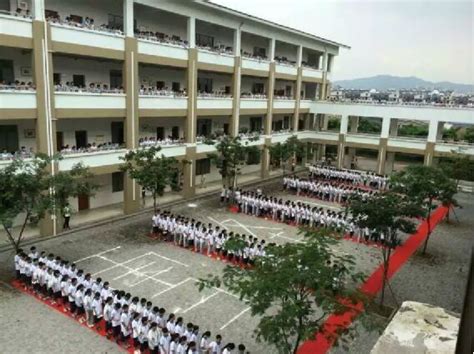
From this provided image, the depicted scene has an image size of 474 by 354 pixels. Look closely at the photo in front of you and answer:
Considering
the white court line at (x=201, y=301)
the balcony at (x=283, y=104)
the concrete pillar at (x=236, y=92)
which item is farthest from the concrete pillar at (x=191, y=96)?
the white court line at (x=201, y=301)

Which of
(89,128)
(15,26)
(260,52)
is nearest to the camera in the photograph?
(15,26)

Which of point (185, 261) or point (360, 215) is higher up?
point (360, 215)

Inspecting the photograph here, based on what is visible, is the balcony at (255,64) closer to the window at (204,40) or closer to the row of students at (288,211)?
the window at (204,40)

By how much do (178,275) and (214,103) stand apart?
14.8m

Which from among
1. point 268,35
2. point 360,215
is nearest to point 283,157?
point 268,35

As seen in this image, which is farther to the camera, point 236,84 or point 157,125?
point 236,84

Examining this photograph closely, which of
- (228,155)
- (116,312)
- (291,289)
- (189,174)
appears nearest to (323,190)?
(228,155)

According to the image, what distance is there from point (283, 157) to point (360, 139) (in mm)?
9702

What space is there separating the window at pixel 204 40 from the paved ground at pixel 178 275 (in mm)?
12208

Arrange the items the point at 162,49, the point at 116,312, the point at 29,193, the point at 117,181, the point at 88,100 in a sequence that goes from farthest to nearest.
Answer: the point at 117,181, the point at 162,49, the point at 88,100, the point at 29,193, the point at 116,312

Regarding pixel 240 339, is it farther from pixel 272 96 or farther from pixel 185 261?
pixel 272 96

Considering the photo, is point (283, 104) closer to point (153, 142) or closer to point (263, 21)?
point (263, 21)

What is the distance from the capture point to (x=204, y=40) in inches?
1123

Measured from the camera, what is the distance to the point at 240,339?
1144 centimetres
